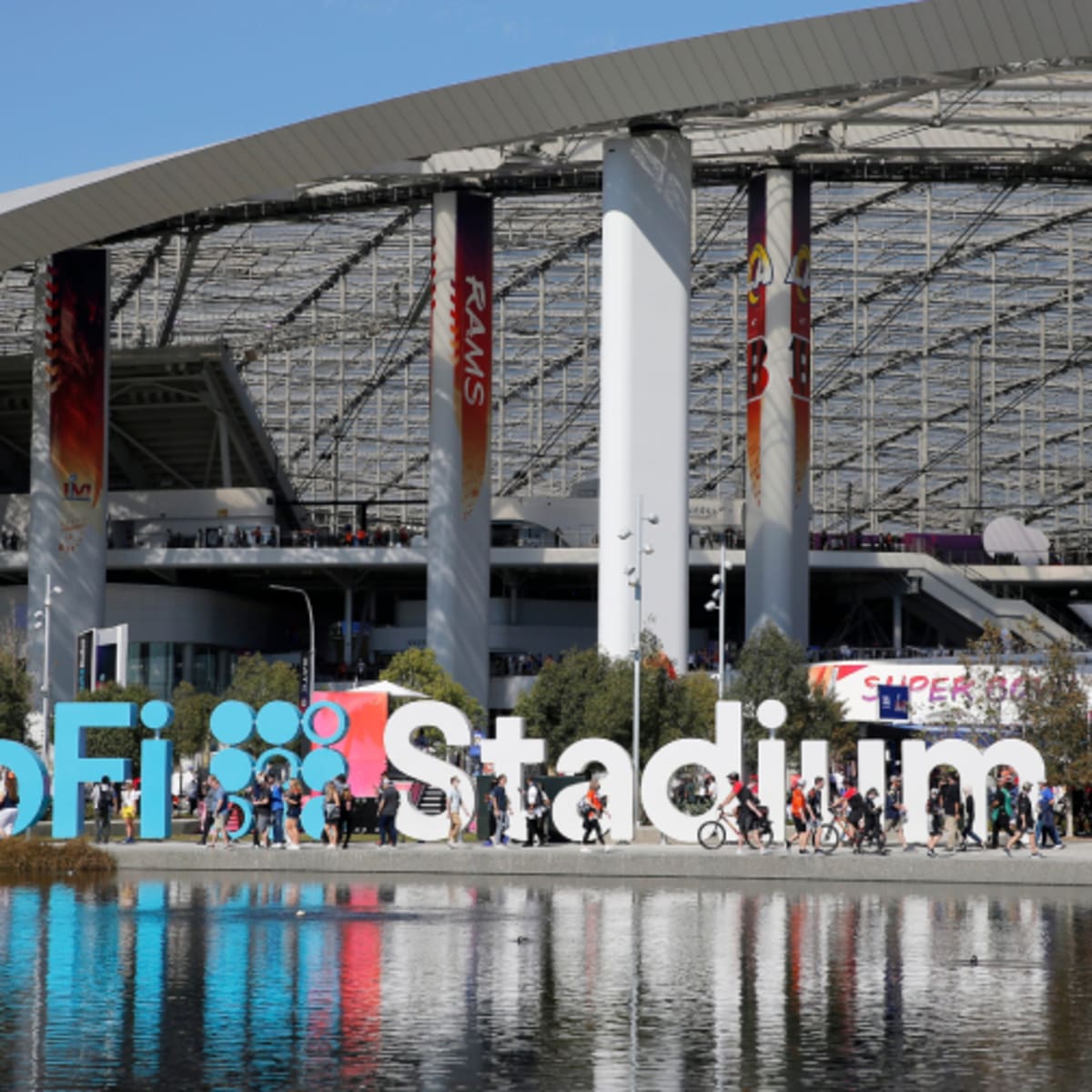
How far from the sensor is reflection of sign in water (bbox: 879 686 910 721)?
50.2 metres

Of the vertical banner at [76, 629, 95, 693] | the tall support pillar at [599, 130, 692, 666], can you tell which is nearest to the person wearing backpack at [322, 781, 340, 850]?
the vertical banner at [76, 629, 95, 693]

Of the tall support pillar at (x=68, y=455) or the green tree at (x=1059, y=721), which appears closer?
the green tree at (x=1059, y=721)

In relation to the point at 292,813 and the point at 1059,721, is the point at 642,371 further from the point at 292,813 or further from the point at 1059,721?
the point at 292,813

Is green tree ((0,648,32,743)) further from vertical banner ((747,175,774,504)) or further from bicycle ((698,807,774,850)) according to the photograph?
vertical banner ((747,175,774,504))

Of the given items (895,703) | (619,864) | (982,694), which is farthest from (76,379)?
(619,864)

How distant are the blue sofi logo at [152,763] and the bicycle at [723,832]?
635 cm

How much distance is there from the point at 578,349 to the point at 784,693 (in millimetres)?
48356

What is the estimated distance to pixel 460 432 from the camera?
217 feet

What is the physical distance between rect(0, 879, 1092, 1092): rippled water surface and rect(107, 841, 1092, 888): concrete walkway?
4.87m

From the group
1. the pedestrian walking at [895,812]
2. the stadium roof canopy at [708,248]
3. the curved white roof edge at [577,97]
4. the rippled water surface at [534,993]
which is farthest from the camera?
the stadium roof canopy at [708,248]

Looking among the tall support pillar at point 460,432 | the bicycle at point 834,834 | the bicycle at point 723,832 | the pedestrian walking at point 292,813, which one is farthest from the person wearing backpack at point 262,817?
the tall support pillar at point 460,432

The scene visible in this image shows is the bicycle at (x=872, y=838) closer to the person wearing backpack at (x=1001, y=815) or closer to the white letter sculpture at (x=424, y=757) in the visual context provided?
the person wearing backpack at (x=1001, y=815)

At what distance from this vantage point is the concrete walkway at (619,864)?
3077 centimetres

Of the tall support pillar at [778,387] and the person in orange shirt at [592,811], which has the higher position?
the tall support pillar at [778,387]
